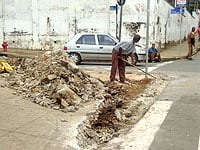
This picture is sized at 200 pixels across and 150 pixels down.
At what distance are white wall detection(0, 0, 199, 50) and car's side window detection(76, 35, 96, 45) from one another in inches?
216

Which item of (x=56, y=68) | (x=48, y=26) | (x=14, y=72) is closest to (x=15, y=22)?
(x=48, y=26)

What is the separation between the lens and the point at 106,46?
57.9 feet

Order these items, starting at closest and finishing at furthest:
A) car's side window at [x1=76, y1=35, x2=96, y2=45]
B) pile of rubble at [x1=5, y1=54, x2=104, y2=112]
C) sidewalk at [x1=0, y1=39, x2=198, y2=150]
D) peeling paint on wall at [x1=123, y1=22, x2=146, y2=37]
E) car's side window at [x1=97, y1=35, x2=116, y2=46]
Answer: sidewalk at [x1=0, y1=39, x2=198, y2=150], pile of rubble at [x1=5, y1=54, x2=104, y2=112], car's side window at [x1=97, y1=35, x2=116, y2=46], car's side window at [x1=76, y1=35, x2=96, y2=45], peeling paint on wall at [x1=123, y1=22, x2=146, y2=37]

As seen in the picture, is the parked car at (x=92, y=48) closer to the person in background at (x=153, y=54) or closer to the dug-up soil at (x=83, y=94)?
the person in background at (x=153, y=54)

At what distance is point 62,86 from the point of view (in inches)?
324

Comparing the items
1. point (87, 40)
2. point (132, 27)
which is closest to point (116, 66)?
point (87, 40)

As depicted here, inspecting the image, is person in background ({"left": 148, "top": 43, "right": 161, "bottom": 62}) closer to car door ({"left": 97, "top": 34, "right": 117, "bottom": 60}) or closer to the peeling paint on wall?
car door ({"left": 97, "top": 34, "right": 117, "bottom": 60})

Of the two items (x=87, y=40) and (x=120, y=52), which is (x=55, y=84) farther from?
(x=87, y=40)

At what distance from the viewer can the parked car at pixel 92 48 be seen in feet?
58.0

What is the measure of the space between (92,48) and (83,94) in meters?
9.24

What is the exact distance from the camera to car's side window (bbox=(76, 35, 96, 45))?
17906mm

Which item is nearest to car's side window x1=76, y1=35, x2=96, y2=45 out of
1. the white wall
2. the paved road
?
the white wall

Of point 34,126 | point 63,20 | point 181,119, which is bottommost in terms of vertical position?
point 181,119

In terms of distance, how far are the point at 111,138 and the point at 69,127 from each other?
75 centimetres
